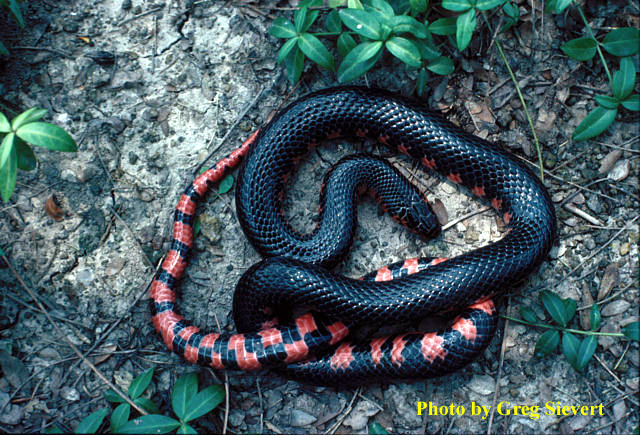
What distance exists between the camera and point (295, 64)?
217 inches

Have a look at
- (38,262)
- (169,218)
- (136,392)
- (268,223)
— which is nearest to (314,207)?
(268,223)

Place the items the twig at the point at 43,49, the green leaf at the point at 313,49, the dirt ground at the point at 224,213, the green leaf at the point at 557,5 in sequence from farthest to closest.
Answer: the twig at the point at 43,49 < the dirt ground at the point at 224,213 < the green leaf at the point at 313,49 < the green leaf at the point at 557,5

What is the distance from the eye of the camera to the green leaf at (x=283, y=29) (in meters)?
5.36

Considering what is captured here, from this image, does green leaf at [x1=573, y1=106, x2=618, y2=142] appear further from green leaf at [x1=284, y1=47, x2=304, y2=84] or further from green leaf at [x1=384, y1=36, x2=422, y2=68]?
green leaf at [x1=284, y1=47, x2=304, y2=84]

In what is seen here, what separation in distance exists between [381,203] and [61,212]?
383 centimetres

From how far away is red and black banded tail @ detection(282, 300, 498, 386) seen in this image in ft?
16.4

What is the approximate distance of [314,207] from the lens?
6.00 m

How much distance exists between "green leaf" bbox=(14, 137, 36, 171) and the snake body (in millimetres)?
1576

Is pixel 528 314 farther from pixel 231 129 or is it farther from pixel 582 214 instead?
pixel 231 129

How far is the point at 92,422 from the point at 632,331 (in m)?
5.72

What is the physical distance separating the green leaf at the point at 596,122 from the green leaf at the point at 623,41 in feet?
2.09

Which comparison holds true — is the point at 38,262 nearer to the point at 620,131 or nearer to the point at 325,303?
the point at 325,303

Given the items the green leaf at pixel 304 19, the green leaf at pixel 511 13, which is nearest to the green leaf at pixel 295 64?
the green leaf at pixel 304 19

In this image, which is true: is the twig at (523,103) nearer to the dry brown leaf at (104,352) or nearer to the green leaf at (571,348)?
the green leaf at (571,348)
